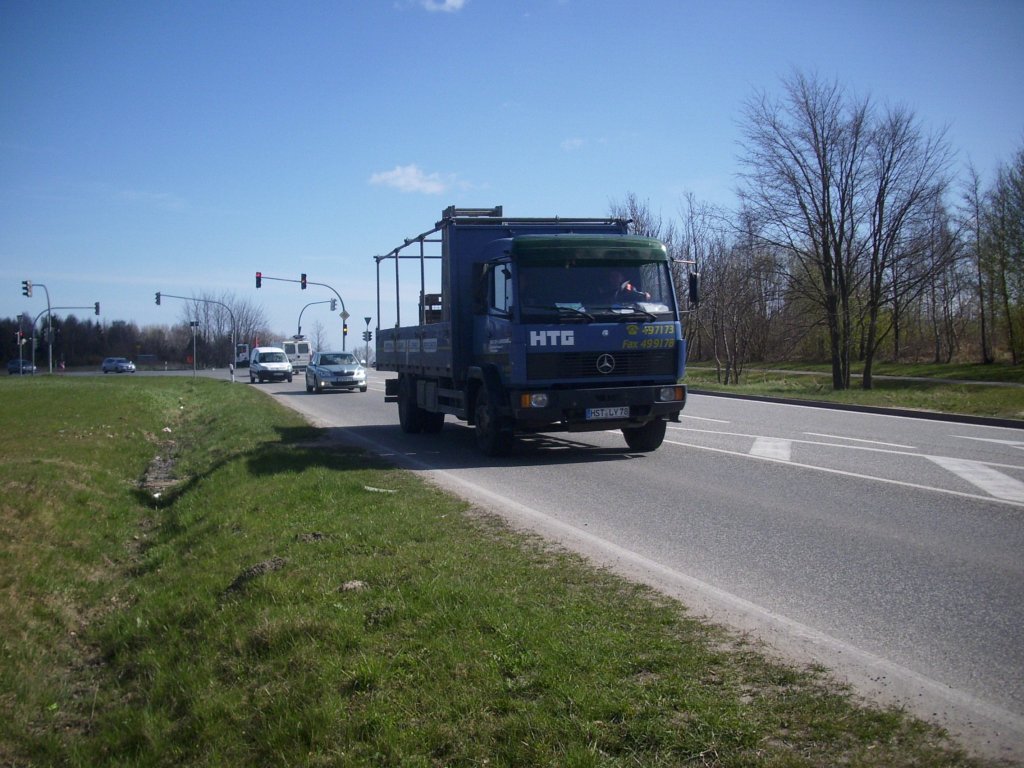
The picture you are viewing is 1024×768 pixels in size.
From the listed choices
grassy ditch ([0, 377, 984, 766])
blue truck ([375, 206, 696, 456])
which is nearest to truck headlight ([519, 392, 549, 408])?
blue truck ([375, 206, 696, 456])

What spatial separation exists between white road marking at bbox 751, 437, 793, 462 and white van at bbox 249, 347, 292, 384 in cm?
3783

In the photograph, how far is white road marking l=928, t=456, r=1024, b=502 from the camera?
9.20 meters

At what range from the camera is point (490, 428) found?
43.0 ft

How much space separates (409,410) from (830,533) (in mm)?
11003

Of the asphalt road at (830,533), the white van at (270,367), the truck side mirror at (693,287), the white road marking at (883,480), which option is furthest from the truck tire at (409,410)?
the white van at (270,367)

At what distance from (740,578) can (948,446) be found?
8656mm

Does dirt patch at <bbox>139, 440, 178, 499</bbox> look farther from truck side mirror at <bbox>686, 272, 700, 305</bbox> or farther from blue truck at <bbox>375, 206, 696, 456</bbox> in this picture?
truck side mirror at <bbox>686, 272, 700, 305</bbox>

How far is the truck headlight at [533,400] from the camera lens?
12.1m

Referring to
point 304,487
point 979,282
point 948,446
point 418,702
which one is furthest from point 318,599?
point 979,282

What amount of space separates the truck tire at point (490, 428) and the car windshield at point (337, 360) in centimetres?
2300

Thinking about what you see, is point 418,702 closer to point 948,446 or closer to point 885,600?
point 885,600

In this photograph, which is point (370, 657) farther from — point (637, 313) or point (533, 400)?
point (637, 313)

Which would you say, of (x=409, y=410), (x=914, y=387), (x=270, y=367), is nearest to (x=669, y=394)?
(x=409, y=410)

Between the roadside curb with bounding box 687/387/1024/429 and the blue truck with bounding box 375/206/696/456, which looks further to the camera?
the roadside curb with bounding box 687/387/1024/429
